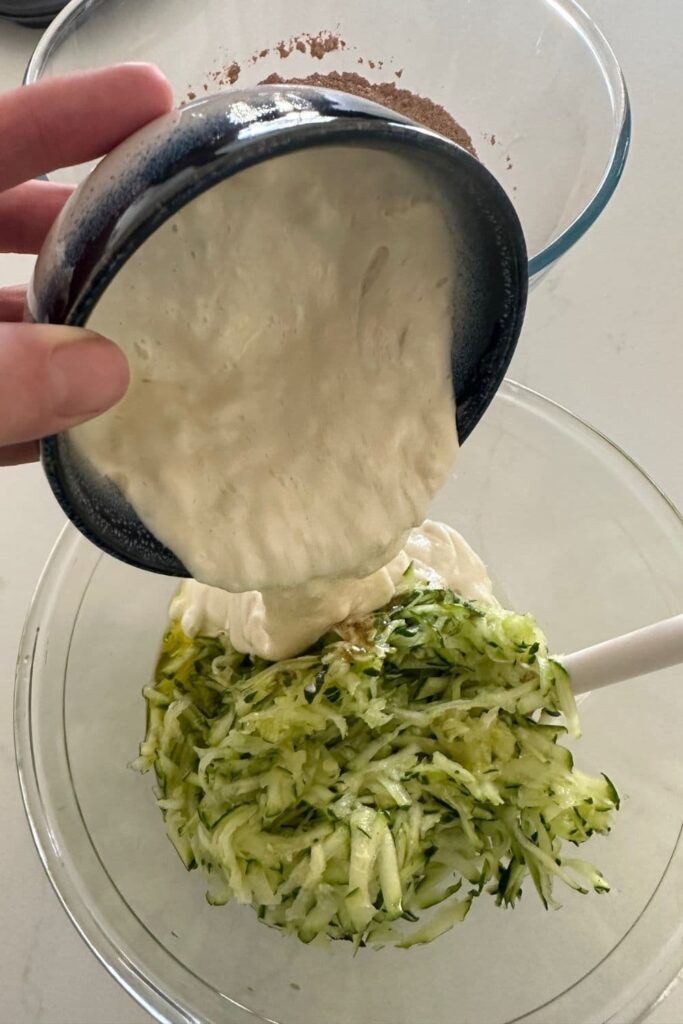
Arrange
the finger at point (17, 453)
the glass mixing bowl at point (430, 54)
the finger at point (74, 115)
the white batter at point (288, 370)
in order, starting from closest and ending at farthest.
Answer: the white batter at point (288, 370) → the finger at point (74, 115) → the finger at point (17, 453) → the glass mixing bowl at point (430, 54)

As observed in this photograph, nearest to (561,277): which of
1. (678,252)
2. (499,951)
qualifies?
(678,252)

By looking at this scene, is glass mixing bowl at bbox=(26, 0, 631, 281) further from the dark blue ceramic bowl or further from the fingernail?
the fingernail

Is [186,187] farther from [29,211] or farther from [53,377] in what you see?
[29,211]

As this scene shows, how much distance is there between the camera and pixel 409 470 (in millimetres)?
850

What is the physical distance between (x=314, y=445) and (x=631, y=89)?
1.42 metres

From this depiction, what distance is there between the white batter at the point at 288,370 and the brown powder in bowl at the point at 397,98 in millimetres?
845

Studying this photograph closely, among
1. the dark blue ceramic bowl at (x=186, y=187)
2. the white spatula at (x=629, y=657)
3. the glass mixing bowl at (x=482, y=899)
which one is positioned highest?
the dark blue ceramic bowl at (x=186, y=187)

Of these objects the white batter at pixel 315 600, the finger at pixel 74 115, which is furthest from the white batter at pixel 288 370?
the finger at pixel 74 115

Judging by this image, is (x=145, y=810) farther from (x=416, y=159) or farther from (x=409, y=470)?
(x=416, y=159)

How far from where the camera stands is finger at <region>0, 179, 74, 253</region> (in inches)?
48.3

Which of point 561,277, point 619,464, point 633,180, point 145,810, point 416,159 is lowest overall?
point 145,810

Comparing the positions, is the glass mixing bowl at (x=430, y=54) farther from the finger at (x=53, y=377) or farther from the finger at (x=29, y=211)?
the finger at (x=53, y=377)

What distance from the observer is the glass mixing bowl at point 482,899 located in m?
1.11

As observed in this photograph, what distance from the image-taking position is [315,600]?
3.42 ft
